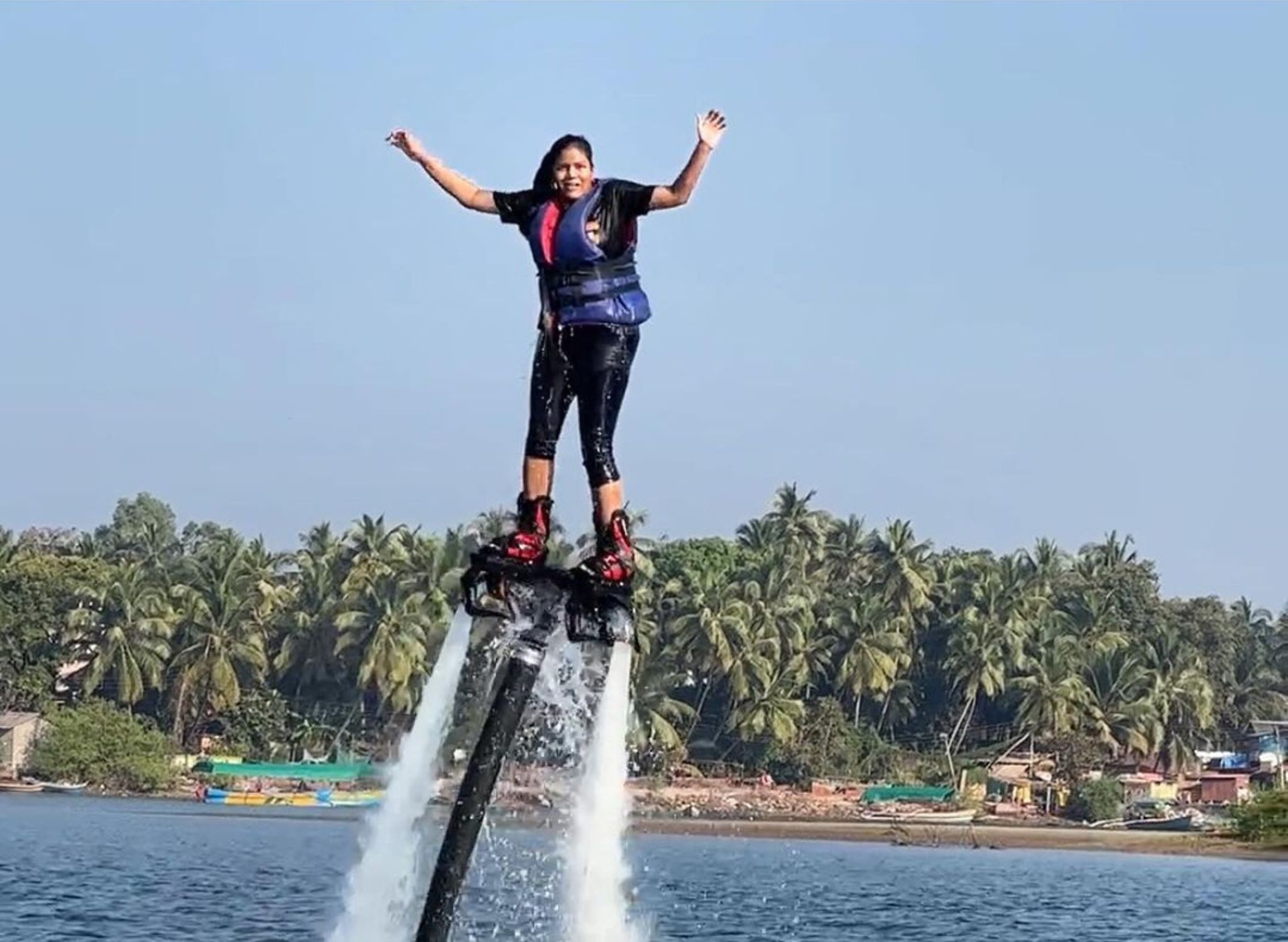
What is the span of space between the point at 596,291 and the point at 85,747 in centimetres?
10500

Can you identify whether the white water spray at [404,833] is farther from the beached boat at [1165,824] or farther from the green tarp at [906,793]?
the green tarp at [906,793]

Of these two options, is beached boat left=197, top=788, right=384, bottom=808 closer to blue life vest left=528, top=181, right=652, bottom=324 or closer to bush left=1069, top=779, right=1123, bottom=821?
bush left=1069, top=779, right=1123, bottom=821

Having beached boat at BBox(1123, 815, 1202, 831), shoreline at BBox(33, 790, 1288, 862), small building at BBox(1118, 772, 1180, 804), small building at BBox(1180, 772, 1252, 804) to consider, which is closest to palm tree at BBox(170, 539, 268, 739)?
shoreline at BBox(33, 790, 1288, 862)

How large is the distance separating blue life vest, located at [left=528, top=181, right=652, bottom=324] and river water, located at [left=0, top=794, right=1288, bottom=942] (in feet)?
17.1

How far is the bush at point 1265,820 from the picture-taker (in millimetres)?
104812

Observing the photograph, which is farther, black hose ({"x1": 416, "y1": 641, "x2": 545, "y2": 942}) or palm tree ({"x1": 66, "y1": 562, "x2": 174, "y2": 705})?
palm tree ({"x1": 66, "y1": 562, "x2": 174, "y2": 705})

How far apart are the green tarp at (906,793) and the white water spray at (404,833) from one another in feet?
346

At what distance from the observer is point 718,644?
110 meters

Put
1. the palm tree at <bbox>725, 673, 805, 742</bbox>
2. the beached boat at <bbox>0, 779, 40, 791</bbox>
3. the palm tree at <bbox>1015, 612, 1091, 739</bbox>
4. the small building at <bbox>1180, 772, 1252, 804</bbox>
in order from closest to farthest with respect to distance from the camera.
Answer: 1. the palm tree at <bbox>725, 673, 805, 742</bbox>
2. the beached boat at <bbox>0, 779, 40, 791</bbox>
3. the palm tree at <bbox>1015, 612, 1091, 739</bbox>
4. the small building at <bbox>1180, 772, 1252, 804</bbox>

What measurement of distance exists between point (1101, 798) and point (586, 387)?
Result: 110 meters

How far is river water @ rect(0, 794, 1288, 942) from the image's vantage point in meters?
45.8

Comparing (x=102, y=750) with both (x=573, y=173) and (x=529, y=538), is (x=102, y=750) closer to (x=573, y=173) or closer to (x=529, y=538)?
(x=529, y=538)

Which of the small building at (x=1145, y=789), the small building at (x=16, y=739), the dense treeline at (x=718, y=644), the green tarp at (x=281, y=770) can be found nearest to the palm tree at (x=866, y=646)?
the dense treeline at (x=718, y=644)

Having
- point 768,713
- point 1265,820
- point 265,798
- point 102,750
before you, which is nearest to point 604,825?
point 1265,820
